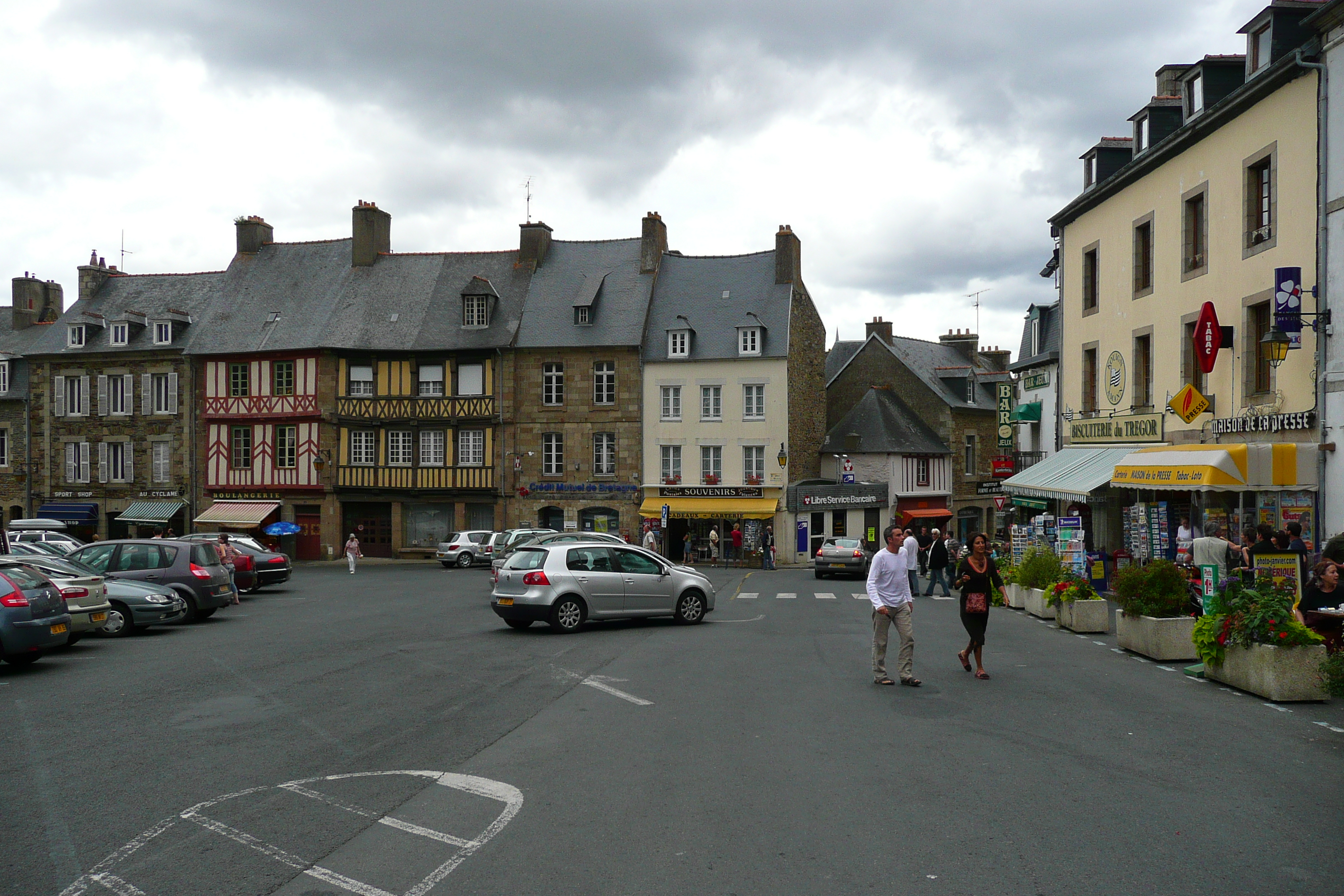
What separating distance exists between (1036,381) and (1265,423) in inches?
669

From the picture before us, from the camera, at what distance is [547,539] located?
91.4 ft

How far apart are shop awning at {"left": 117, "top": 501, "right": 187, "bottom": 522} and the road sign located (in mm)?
39159

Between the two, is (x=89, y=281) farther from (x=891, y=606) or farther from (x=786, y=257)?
(x=891, y=606)

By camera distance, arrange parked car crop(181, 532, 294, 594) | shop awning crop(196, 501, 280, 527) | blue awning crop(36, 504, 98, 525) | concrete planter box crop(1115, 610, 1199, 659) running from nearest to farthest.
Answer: concrete planter box crop(1115, 610, 1199, 659), parked car crop(181, 532, 294, 594), shop awning crop(196, 501, 280, 527), blue awning crop(36, 504, 98, 525)

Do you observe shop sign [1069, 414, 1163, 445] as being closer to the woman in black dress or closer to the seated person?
the seated person

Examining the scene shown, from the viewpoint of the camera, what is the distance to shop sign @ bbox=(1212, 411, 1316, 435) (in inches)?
686

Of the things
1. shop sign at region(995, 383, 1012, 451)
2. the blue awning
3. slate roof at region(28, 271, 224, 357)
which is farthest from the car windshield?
the blue awning

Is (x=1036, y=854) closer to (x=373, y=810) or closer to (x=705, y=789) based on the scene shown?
(x=705, y=789)

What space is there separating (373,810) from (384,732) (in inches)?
92.1

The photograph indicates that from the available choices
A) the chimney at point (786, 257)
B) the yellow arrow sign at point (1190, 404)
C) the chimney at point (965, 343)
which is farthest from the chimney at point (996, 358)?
the yellow arrow sign at point (1190, 404)

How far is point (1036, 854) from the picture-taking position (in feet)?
17.8

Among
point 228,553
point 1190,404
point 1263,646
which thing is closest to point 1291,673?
point 1263,646

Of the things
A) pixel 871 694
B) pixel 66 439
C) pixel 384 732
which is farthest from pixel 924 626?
pixel 66 439

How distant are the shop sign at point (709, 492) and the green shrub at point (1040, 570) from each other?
21785 mm
